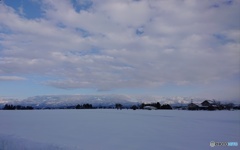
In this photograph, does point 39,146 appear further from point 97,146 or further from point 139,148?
point 139,148

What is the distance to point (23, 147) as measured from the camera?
12094 millimetres

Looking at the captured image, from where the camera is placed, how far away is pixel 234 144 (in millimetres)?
12305

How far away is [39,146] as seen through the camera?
12.3 m

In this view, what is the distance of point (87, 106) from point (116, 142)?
12926 cm

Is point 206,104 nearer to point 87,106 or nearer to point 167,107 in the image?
point 167,107

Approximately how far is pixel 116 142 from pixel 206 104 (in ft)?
319

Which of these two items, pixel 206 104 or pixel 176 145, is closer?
pixel 176 145

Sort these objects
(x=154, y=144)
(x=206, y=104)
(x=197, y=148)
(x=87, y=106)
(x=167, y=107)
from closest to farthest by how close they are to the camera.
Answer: (x=197, y=148), (x=154, y=144), (x=206, y=104), (x=167, y=107), (x=87, y=106)

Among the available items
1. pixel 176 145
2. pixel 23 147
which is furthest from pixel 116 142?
pixel 23 147

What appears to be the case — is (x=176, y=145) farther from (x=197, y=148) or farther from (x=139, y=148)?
(x=139, y=148)

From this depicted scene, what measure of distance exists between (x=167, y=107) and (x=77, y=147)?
116 m

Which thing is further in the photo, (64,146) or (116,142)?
(116,142)

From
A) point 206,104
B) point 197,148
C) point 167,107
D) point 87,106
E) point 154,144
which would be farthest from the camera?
point 87,106

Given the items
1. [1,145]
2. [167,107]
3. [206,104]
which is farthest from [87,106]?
[1,145]
